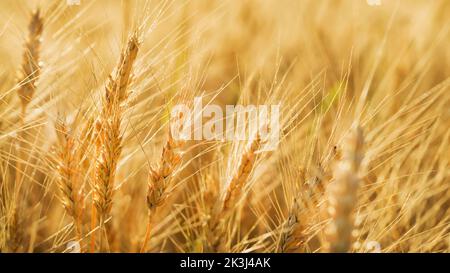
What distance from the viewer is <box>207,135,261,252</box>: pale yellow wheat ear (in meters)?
0.91

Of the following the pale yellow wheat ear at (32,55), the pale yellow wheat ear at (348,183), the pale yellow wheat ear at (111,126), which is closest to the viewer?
the pale yellow wheat ear at (348,183)

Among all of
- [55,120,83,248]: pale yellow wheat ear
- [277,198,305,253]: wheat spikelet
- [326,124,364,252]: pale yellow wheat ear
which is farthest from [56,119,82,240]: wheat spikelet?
[326,124,364,252]: pale yellow wheat ear

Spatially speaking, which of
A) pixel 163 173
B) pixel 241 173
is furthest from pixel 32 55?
pixel 241 173

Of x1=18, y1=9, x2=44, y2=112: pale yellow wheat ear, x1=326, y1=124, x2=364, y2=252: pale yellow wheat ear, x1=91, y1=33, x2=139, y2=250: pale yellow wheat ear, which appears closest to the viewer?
x1=326, y1=124, x2=364, y2=252: pale yellow wheat ear

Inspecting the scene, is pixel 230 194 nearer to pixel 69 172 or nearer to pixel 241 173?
pixel 241 173

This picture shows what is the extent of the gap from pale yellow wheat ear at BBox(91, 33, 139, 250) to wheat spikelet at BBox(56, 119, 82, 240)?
44 mm

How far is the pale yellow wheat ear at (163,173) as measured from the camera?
35.2 inches

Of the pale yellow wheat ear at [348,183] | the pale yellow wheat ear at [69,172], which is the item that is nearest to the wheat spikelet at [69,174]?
the pale yellow wheat ear at [69,172]

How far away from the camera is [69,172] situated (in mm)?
918

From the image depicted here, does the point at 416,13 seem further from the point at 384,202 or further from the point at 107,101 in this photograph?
the point at 107,101

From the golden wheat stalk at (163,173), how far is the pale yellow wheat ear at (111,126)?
0.23 ft

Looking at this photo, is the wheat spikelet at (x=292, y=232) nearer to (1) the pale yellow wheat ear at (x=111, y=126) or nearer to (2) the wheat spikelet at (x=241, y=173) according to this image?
(2) the wheat spikelet at (x=241, y=173)

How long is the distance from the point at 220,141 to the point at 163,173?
0.21m

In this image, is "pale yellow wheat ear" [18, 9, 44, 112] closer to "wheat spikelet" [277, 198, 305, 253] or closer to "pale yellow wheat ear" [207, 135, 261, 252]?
"pale yellow wheat ear" [207, 135, 261, 252]
